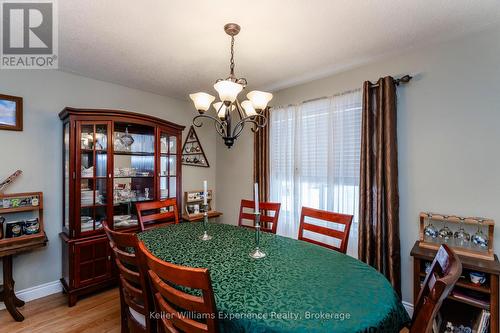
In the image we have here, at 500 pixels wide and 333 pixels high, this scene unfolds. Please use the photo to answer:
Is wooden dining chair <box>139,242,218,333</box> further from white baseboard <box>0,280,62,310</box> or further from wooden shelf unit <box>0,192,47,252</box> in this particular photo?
white baseboard <box>0,280,62,310</box>

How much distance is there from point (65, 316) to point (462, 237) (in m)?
3.53

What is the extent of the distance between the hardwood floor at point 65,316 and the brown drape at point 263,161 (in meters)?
2.04

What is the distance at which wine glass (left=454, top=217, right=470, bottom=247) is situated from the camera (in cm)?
191

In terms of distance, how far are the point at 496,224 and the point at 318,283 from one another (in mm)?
1673

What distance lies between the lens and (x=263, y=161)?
129 inches

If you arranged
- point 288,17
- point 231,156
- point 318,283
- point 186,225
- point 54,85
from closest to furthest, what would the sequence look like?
point 318,283, point 288,17, point 186,225, point 54,85, point 231,156

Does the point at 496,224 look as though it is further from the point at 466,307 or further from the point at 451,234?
the point at 466,307

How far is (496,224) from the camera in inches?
71.6

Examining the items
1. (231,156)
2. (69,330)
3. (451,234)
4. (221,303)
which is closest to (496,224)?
(451,234)

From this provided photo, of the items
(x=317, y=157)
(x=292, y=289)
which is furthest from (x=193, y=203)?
(x=292, y=289)

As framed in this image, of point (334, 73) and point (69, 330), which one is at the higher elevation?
point (334, 73)

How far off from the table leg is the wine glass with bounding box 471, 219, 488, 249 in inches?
153

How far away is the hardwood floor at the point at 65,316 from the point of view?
81.0 inches

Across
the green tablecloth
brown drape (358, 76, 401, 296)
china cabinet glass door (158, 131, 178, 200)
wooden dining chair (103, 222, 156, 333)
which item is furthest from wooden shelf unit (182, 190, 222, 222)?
brown drape (358, 76, 401, 296)
